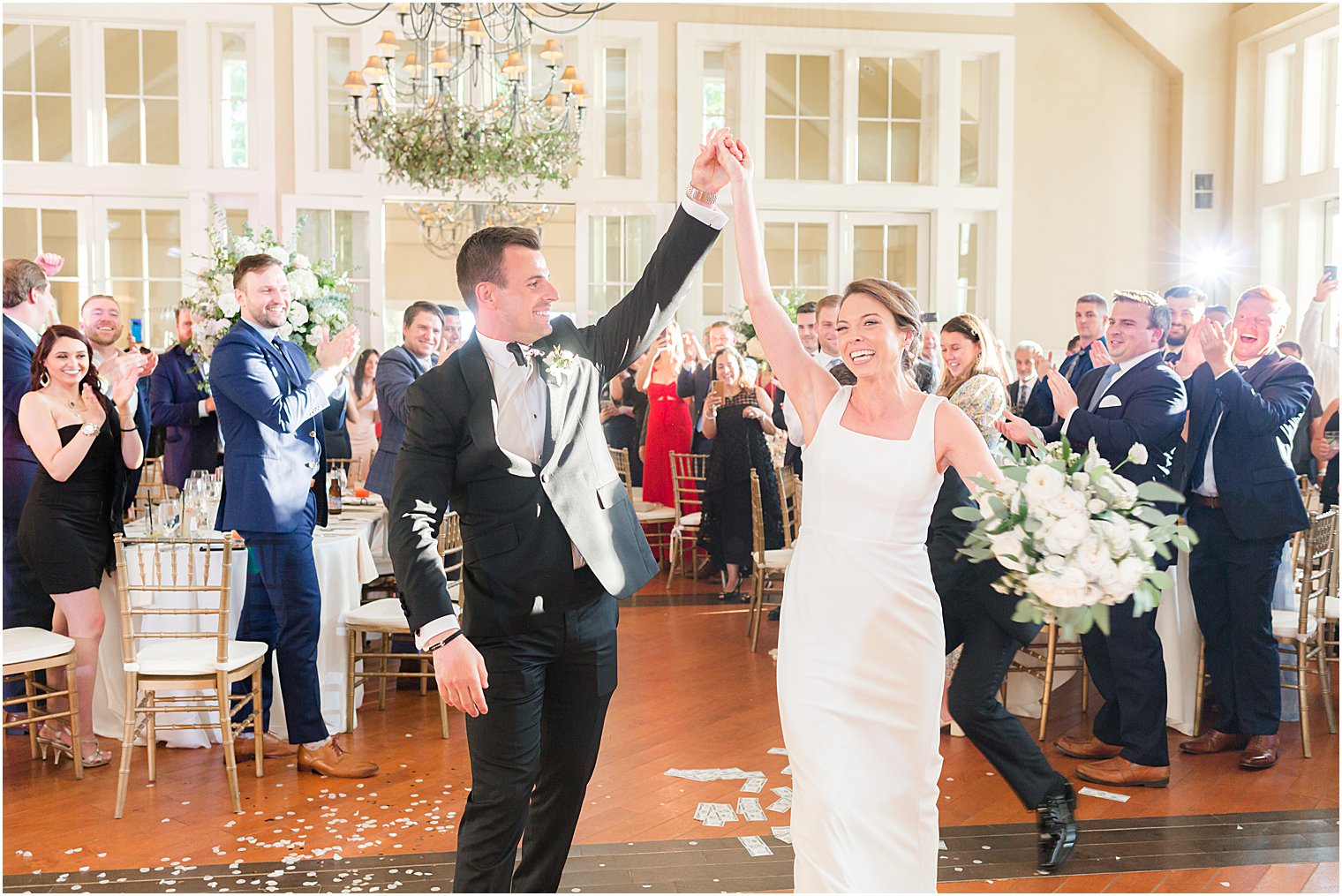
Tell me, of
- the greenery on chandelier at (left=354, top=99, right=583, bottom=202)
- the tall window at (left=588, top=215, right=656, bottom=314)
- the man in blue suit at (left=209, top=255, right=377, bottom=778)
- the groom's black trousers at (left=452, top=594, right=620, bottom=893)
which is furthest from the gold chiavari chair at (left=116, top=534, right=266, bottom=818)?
the tall window at (left=588, top=215, right=656, bottom=314)

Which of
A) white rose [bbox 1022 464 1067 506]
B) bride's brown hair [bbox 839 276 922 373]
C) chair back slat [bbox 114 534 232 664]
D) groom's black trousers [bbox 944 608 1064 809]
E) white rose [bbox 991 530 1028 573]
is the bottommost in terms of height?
groom's black trousers [bbox 944 608 1064 809]

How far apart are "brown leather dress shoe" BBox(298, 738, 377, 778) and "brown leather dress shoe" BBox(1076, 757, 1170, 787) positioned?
9.21 ft

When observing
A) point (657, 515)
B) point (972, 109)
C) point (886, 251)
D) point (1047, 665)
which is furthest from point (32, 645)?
point (972, 109)

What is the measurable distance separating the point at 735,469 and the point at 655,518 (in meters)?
1.07

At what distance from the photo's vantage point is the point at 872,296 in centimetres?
280

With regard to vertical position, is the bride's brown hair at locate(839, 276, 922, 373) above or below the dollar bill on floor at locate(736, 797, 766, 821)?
above

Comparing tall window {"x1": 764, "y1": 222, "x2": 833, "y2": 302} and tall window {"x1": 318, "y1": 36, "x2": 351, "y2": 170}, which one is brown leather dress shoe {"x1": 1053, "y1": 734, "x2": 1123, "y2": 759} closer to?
tall window {"x1": 764, "y1": 222, "x2": 833, "y2": 302}

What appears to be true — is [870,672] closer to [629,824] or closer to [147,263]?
[629,824]

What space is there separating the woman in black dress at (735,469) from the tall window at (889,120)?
15.2 feet

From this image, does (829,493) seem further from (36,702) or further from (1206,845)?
(36,702)

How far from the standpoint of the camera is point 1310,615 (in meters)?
5.01

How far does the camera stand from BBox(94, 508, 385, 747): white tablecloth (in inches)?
185

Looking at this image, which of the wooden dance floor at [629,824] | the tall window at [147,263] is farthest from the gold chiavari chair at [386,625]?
the tall window at [147,263]

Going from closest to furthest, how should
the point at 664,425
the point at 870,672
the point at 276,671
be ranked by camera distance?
1. the point at 870,672
2. the point at 276,671
3. the point at 664,425
